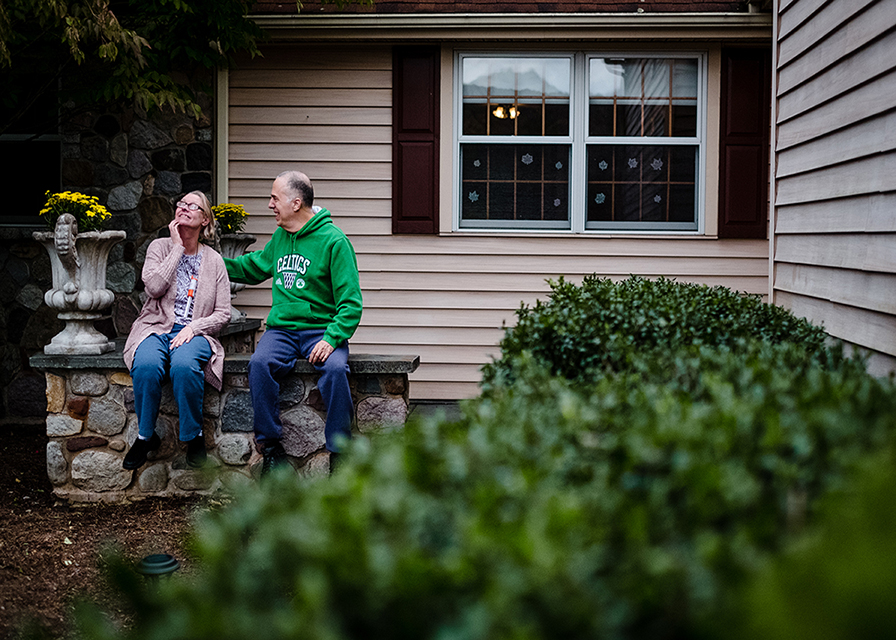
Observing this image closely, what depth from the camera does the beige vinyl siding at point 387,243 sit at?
6344 mm

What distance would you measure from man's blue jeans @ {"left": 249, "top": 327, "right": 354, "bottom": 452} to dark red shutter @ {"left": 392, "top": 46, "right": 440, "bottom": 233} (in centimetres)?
226

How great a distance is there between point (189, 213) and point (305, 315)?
0.83 m

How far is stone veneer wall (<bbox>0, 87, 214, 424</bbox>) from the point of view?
6074 millimetres

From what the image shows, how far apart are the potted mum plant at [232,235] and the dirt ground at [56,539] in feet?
5.17

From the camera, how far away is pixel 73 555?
373cm

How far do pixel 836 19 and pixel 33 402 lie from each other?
18.9ft

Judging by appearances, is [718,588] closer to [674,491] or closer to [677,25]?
[674,491]

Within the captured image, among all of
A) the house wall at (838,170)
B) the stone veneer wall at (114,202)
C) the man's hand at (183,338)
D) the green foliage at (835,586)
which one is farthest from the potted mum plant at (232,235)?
the green foliage at (835,586)

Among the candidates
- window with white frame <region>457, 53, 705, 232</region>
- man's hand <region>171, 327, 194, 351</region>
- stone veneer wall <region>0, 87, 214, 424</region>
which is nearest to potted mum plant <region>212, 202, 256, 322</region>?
stone veneer wall <region>0, 87, 214, 424</region>

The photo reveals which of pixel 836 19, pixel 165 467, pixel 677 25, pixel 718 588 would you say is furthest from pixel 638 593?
pixel 677 25

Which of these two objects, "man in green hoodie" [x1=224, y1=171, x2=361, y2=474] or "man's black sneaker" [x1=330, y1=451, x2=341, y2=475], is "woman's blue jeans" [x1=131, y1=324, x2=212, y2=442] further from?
"man's black sneaker" [x1=330, y1=451, x2=341, y2=475]

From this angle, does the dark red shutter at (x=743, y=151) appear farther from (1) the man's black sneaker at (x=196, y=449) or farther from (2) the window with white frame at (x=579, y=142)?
(1) the man's black sneaker at (x=196, y=449)

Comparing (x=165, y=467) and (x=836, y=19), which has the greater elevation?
(x=836, y=19)

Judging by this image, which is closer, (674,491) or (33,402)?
(674,491)
